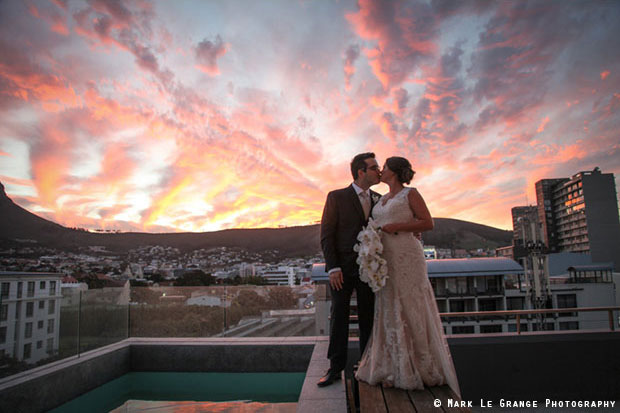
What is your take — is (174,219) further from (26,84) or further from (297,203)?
(26,84)

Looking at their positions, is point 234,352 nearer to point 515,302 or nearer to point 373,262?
point 373,262

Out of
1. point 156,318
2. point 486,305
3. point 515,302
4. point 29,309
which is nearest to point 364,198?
point 29,309

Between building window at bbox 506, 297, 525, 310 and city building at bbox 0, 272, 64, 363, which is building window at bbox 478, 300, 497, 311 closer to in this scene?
building window at bbox 506, 297, 525, 310

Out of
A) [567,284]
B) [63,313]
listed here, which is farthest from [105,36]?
[567,284]

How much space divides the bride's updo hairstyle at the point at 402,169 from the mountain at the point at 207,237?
1542 cm

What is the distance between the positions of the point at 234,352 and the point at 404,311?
105 inches

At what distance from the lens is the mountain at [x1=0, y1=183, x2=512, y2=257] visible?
1348 cm

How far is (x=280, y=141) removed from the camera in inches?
464

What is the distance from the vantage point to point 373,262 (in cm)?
214

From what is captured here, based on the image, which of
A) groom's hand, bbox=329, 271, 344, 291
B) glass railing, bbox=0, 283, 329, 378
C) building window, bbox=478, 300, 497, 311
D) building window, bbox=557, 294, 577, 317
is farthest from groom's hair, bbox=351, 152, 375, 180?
building window, bbox=557, 294, 577, 317

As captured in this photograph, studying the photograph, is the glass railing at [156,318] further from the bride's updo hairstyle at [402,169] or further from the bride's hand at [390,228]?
the bride's updo hairstyle at [402,169]

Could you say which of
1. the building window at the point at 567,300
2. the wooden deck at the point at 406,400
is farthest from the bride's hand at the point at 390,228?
the building window at the point at 567,300

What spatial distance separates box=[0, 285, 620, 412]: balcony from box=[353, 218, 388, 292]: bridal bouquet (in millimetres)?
738

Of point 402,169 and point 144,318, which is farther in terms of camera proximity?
point 144,318
